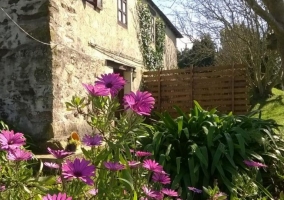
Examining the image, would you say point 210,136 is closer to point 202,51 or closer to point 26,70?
point 26,70

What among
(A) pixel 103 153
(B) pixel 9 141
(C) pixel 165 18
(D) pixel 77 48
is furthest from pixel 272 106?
(B) pixel 9 141

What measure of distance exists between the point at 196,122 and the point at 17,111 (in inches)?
144

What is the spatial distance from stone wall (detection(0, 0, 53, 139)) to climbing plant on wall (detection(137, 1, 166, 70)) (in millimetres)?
5343

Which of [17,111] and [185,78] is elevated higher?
[185,78]

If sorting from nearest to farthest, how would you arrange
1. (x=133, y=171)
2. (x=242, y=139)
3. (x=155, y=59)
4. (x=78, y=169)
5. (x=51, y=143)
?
(x=78, y=169)
(x=133, y=171)
(x=242, y=139)
(x=51, y=143)
(x=155, y=59)

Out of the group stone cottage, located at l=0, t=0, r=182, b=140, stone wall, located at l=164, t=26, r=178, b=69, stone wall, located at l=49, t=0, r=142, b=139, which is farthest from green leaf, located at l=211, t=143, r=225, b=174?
stone wall, located at l=164, t=26, r=178, b=69

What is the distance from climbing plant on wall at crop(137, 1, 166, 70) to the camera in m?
11.6

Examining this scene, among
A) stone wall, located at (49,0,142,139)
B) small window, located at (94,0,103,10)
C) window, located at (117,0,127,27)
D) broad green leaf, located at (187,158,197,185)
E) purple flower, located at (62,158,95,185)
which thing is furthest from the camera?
window, located at (117,0,127,27)

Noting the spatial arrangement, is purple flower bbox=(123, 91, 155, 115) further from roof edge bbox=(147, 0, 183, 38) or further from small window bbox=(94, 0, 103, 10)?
roof edge bbox=(147, 0, 183, 38)

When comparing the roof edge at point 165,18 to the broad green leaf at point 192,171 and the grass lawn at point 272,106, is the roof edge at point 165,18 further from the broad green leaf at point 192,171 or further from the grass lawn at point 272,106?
the broad green leaf at point 192,171

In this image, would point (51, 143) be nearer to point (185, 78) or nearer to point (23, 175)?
point (23, 175)

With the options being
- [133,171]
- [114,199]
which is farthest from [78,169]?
[133,171]

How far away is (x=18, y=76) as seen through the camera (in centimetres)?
635

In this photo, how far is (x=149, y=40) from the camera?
1210 cm
